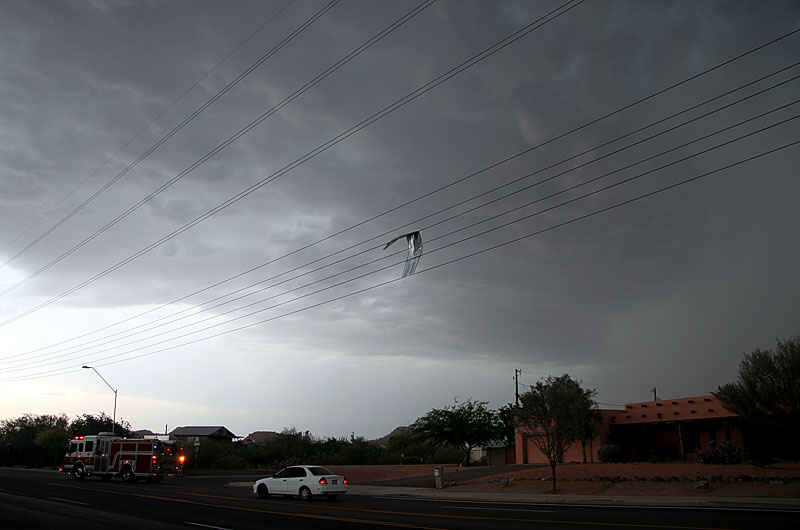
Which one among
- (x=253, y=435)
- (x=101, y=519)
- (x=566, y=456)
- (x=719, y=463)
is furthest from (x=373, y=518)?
(x=253, y=435)

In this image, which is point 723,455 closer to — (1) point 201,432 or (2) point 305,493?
(2) point 305,493

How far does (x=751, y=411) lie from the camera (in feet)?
106

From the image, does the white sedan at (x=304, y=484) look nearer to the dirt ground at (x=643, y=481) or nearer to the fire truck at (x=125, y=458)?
the dirt ground at (x=643, y=481)

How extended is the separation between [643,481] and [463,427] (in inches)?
1133

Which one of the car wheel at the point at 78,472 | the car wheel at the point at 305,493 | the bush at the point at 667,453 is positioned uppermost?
the bush at the point at 667,453

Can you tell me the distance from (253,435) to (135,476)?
5586 inches

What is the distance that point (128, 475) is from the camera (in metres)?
42.1

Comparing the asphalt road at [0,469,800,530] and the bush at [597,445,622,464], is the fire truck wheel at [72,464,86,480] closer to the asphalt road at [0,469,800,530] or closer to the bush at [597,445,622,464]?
the asphalt road at [0,469,800,530]

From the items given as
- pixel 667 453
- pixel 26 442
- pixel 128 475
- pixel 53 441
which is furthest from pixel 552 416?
pixel 26 442

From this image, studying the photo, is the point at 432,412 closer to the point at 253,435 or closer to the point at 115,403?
the point at 115,403

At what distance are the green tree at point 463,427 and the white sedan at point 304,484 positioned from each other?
3225 centimetres

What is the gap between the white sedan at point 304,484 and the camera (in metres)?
27.6

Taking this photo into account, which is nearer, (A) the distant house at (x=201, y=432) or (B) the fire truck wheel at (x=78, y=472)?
(B) the fire truck wheel at (x=78, y=472)

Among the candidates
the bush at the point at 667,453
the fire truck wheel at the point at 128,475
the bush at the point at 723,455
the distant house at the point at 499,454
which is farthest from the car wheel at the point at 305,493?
the distant house at the point at 499,454
